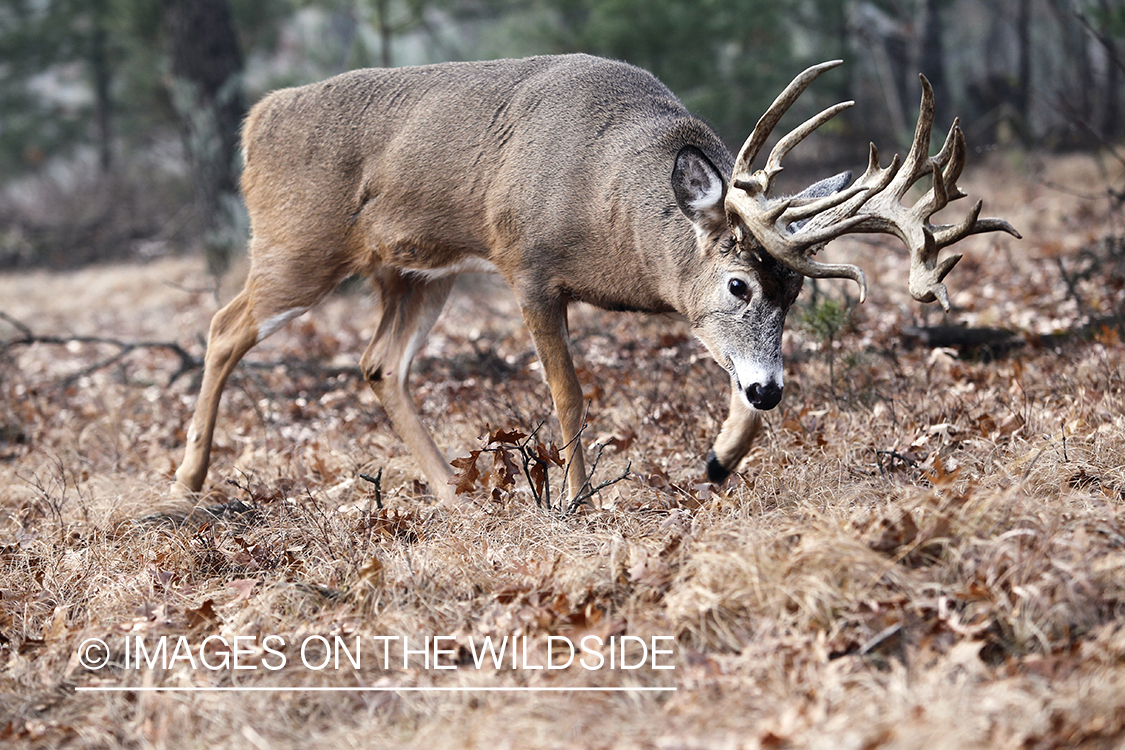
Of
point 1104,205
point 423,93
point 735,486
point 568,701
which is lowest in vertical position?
point 1104,205

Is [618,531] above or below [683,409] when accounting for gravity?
above

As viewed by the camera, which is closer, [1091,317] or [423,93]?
[423,93]

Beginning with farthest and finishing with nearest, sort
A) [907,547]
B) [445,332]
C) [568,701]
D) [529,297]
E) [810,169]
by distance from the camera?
[810,169] → [445,332] → [529,297] → [907,547] → [568,701]

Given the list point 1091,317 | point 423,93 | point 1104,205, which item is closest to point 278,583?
point 423,93

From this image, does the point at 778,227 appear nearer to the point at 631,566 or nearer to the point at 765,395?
the point at 765,395

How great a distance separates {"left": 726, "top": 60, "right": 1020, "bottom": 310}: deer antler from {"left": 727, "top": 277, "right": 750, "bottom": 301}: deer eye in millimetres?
303

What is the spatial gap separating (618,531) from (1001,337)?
11.0 feet

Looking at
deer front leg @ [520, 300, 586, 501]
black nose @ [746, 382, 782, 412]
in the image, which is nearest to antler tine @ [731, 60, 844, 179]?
black nose @ [746, 382, 782, 412]

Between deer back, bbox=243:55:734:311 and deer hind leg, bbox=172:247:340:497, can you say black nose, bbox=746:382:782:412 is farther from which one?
deer hind leg, bbox=172:247:340:497

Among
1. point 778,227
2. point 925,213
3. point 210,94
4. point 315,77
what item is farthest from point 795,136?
point 315,77

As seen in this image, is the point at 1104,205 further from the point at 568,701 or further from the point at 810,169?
the point at 568,701

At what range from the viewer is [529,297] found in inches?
195

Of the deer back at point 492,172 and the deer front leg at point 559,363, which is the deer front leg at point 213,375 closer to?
the deer back at point 492,172

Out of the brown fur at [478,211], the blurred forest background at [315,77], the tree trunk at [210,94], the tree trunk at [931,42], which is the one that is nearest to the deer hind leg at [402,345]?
the brown fur at [478,211]
